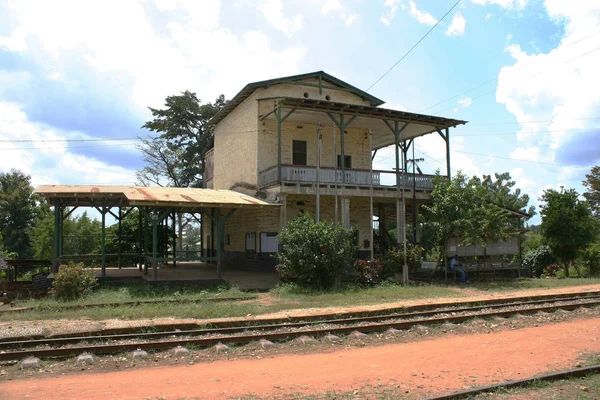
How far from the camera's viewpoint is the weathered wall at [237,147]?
2247 cm

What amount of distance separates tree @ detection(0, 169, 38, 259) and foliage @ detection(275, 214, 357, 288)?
24.7m

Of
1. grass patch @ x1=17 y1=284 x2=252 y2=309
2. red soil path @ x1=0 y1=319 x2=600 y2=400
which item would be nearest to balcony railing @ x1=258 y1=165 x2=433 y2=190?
grass patch @ x1=17 y1=284 x2=252 y2=309

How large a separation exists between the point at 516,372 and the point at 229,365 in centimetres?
440

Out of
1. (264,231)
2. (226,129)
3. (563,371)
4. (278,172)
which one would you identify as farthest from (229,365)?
(226,129)

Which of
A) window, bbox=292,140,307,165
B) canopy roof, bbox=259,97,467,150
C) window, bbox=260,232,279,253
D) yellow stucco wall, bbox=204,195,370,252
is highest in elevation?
canopy roof, bbox=259,97,467,150

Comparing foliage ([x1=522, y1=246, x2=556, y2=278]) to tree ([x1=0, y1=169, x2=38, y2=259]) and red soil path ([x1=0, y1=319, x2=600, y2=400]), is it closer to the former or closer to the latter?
red soil path ([x1=0, y1=319, x2=600, y2=400])

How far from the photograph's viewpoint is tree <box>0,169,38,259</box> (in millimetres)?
32906

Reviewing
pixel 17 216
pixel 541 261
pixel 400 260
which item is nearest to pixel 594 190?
pixel 541 261

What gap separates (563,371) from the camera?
6.70m

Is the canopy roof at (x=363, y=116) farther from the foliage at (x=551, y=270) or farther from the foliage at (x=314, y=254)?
the foliage at (x=551, y=270)

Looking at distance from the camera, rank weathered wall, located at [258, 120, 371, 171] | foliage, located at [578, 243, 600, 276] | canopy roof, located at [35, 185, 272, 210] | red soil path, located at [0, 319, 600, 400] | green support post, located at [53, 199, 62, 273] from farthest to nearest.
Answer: foliage, located at [578, 243, 600, 276] → weathered wall, located at [258, 120, 371, 171] → green support post, located at [53, 199, 62, 273] → canopy roof, located at [35, 185, 272, 210] → red soil path, located at [0, 319, 600, 400]

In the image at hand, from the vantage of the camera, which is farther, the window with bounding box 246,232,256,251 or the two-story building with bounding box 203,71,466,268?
the window with bounding box 246,232,256,251

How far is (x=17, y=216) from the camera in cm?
3378

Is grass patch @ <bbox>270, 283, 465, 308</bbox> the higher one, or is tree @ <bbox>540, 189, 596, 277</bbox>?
tree @ <bbox>540, 189, 596, 277</bbox>
